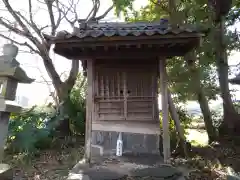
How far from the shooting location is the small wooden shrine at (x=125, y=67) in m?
4.28

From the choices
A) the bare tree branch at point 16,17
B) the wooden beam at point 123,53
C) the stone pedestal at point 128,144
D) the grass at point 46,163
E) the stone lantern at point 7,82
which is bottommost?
the grass at point 46,163

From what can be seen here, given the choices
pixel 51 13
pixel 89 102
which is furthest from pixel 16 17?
pixel 89 102

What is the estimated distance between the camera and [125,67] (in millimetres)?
5523

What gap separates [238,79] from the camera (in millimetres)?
4641

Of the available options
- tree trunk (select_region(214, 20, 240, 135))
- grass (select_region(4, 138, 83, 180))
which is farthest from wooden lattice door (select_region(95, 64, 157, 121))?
tree trunk (select_region(214, 20, 240, 135))

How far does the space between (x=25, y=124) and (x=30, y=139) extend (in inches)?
29.0

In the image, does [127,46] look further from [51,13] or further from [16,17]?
[16,17]

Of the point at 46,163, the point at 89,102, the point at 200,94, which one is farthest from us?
the point at 200,94

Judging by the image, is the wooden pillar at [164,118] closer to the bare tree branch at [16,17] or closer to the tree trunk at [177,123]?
the tree trunk at [177,123]

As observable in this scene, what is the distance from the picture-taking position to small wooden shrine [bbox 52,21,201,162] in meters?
4.28

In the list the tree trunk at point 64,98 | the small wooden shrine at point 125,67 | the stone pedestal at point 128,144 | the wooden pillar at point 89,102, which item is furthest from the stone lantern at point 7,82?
the tree trunk at point 64,98

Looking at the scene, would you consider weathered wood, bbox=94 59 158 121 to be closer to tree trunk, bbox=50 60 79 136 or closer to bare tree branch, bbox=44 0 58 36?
tree trunk, bbox=50 60 79 136

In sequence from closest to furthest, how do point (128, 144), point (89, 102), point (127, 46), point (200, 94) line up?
point (127, 46) < point (89, 102) < point (128, 144) < point (200, 94)

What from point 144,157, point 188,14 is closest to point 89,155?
point 144,157
